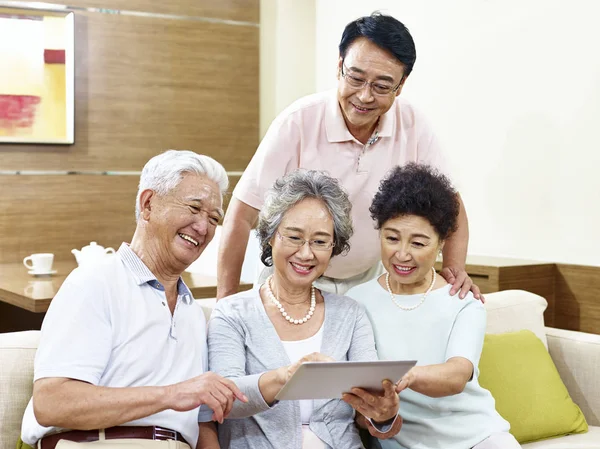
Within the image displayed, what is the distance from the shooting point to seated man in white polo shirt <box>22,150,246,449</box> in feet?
5.50

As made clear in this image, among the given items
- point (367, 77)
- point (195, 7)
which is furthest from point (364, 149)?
point (195, 7)

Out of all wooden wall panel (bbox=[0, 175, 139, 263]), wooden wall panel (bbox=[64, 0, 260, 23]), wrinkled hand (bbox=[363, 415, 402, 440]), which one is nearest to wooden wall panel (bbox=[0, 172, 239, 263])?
wooden wall panel (bbox=[0, 175, 139, 263])

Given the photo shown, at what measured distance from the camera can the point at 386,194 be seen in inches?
90.1

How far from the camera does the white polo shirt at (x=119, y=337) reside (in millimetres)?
1700

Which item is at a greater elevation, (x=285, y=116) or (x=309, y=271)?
(x=285, y=116)

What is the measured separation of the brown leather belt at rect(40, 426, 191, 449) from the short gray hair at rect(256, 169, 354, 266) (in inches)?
23.3

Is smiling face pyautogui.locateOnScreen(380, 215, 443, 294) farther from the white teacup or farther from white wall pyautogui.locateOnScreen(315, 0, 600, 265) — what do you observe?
the white teacup

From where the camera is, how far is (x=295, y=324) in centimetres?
213

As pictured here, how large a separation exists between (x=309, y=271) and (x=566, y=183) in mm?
2145

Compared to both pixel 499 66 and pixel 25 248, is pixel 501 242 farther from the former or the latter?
pixel 25 248

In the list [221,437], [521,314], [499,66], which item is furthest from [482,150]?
[221,437]

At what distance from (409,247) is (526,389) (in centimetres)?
78

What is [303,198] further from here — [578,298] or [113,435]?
[578,298]

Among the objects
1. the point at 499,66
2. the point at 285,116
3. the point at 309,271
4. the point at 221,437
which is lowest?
the point at 221,437
